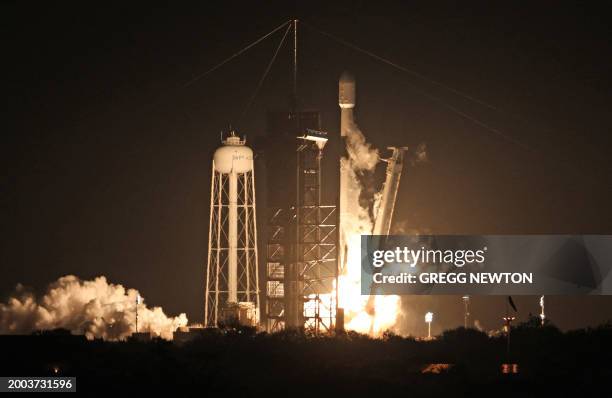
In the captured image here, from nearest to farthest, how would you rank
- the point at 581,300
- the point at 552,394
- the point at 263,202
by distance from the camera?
the point at 552,394 < the point at 263,202 < the point at 581,300

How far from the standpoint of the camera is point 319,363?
235 ft

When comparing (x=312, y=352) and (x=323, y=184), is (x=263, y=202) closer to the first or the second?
(x=323, y=184)

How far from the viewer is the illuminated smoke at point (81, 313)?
106 metres

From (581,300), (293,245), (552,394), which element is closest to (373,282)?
(293,245)

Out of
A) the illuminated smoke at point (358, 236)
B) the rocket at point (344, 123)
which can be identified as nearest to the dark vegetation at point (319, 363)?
the illuminated smoke at point (358, 236)

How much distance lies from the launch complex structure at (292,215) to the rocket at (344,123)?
69 mm

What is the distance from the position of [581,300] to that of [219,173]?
48.1 m

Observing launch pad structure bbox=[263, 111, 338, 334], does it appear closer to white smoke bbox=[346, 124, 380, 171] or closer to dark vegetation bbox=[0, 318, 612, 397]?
white smoke bbox=[346, 124, 380, 171]

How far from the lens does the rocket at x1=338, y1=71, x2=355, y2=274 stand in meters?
105

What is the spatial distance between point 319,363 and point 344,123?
122 ft

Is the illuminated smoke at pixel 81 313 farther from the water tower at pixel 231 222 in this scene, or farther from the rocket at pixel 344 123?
the rocket at pixel 344 123

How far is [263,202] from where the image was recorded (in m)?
129

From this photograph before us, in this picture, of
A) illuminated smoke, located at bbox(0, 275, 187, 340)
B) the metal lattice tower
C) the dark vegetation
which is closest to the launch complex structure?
the metal lattice tower

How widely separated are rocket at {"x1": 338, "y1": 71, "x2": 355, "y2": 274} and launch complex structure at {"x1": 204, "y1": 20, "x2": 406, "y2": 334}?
69mm
